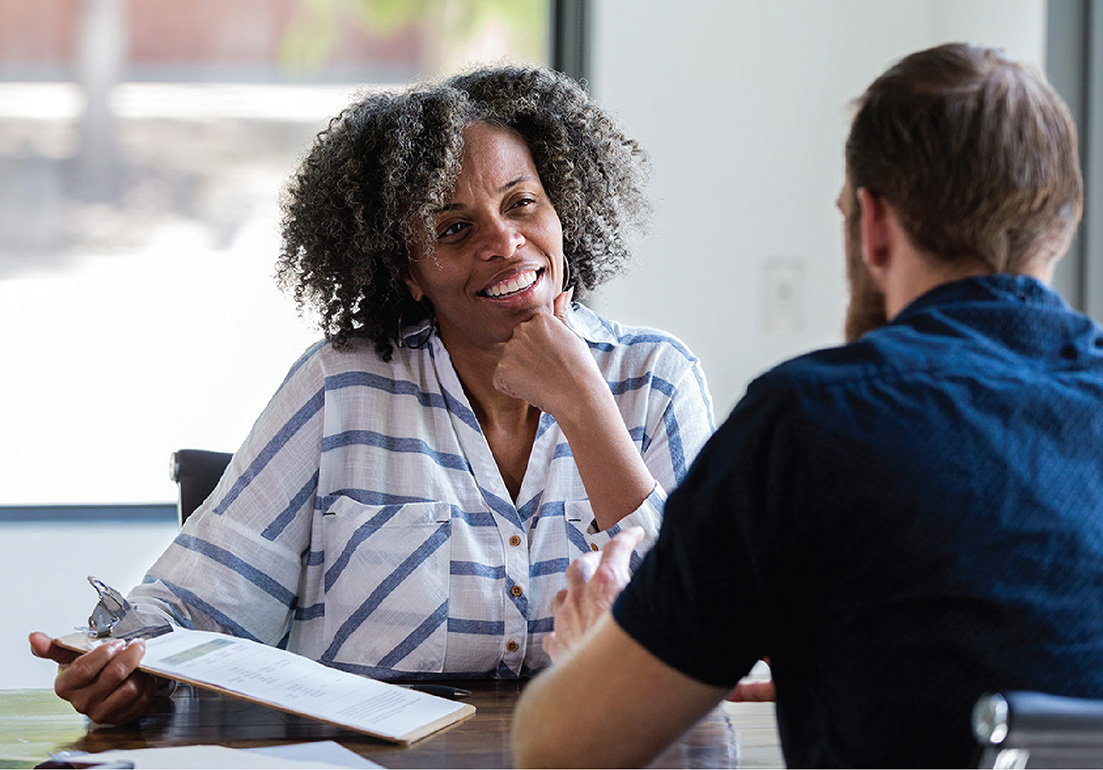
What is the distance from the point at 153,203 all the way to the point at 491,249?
65.0 inches

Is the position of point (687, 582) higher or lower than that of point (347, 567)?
higher

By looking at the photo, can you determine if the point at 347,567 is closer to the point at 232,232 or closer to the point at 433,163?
the point at 433,163

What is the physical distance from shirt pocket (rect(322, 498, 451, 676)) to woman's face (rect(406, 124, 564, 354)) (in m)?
0.31

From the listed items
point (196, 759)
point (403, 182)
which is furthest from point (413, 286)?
point (196, 759)

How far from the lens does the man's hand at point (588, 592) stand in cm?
110

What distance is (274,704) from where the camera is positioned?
123 cm

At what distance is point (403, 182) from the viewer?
5.90 ft

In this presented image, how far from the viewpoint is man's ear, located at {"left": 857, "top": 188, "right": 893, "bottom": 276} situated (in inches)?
35.1

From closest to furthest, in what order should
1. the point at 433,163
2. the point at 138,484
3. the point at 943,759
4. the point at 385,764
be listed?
the point at 943,759 < the point at 385,764 < the point at 433,163 < the point at 138,484

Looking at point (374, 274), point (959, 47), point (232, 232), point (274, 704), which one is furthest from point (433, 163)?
point (232, 232)

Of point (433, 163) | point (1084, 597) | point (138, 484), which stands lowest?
point (138, 484)

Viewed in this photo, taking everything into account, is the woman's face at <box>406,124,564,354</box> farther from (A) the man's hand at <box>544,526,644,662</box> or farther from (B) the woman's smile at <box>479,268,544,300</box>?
(A) the man's hand at <box>544,526,644,662</box>

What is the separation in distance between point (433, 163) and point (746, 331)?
154 cm

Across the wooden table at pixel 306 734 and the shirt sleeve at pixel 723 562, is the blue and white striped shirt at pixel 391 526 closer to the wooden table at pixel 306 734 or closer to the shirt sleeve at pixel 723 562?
the wooden table at pixel 306 734
